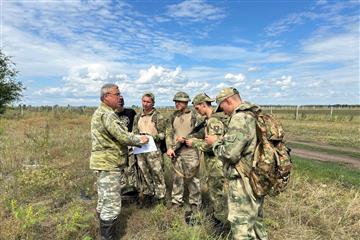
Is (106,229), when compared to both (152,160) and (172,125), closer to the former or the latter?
(152,160)

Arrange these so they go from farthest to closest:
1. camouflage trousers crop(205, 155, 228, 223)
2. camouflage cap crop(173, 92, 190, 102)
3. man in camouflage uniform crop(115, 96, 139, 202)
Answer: man in camouflage uniform crop(115, 96, 139, 202) < camouflage cap crop(173, 92, 190, 102) < camouflage trousers crop(205, 155, 228, 223)

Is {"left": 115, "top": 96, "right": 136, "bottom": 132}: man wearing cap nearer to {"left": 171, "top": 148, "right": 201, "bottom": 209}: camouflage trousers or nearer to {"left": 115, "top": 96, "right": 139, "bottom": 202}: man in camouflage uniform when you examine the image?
{"left": 115, "top": 96, "right": 139, "bottom": 202}: man in camouflage uniform

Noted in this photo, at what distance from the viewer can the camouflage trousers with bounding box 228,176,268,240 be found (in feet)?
12.1

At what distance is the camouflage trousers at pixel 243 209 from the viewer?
12.1 ft

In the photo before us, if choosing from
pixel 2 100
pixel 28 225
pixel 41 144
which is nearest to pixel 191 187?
Answer: pixel 28 225

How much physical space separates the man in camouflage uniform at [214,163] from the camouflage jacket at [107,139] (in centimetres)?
106

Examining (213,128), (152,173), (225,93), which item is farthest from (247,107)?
(152,173)

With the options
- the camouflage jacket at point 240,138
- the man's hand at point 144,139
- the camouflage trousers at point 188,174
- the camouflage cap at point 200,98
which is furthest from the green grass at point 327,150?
the camouflage jacket at point 240,138

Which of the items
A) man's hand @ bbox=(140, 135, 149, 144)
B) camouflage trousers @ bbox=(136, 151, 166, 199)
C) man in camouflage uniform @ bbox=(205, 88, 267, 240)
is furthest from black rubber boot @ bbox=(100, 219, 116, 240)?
man in camouflage uniform @ bbox=(205, 88, 267, 240)

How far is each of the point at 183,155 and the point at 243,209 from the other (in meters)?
2.26

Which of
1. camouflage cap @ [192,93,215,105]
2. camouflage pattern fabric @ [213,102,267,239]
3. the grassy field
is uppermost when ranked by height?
camouflage cap @ [192,93,215,105]

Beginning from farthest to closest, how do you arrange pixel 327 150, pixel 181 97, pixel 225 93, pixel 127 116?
1. pixel 327 150
2. pixel 127 116
3. pixel 181 97
4. pixel 225 93

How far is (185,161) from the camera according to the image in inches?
229

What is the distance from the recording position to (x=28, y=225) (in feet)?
14.7
